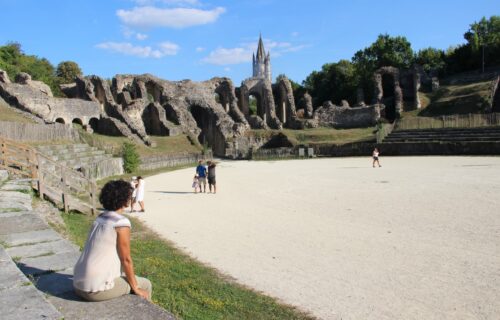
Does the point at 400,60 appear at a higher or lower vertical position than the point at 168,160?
higher

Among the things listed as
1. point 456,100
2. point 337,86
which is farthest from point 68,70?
point 456,100

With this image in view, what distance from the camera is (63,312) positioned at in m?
Result: 3.62

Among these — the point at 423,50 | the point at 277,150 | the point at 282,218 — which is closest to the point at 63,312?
the point at 282,218

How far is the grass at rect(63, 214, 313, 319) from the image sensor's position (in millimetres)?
5410

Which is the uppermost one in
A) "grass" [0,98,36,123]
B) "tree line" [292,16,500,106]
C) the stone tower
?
the stone tower

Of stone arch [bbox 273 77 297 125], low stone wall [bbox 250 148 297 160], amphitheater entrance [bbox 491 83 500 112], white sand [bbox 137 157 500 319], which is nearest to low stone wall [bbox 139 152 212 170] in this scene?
low stone wall [bbox 250 148 297 160]

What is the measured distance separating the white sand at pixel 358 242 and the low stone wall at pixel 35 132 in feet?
30.0

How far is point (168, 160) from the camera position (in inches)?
1320

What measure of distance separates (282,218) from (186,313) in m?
6.76

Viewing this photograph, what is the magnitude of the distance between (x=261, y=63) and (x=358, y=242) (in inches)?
5571

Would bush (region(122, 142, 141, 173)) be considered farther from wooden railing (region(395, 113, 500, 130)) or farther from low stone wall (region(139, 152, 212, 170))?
wooden railing (region(395, 113, 500, 130))

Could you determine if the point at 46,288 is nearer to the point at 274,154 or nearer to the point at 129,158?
the point at 129,158

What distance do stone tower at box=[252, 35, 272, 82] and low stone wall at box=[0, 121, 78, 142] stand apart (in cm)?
12297

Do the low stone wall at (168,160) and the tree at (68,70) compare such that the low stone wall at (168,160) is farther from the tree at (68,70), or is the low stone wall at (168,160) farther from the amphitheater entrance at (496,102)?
the tree at (68,70)
